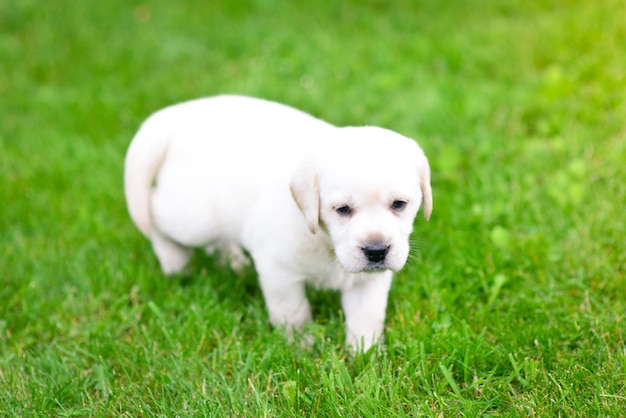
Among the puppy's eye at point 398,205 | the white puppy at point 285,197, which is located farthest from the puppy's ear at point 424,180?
the puppy's eye at point 398,205

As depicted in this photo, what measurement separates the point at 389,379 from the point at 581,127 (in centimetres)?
261

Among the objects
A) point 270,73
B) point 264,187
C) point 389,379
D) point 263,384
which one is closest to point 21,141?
point 270,73

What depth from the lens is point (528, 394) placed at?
2.76 metres

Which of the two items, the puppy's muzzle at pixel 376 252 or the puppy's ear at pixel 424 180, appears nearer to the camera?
the puppy's muzzle at pixel 376 252

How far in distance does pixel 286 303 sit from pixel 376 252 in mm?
652

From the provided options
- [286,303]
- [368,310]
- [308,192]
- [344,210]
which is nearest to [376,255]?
[344,210]

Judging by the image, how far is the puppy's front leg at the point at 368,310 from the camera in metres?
3.17

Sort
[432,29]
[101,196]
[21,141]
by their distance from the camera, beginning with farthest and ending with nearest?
[432,29], [21,141], [101,196]

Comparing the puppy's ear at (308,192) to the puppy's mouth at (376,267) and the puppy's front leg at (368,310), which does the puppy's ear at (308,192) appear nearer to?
the puppy's mouth at (376,267)

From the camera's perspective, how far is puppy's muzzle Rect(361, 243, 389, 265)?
2738 millimetres

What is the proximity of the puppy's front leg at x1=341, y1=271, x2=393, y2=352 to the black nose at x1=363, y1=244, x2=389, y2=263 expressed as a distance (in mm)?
376

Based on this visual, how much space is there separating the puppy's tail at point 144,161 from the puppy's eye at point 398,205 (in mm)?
1293

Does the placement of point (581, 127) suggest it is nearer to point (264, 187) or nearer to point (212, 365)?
point (264, 187)

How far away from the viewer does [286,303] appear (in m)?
3.24
